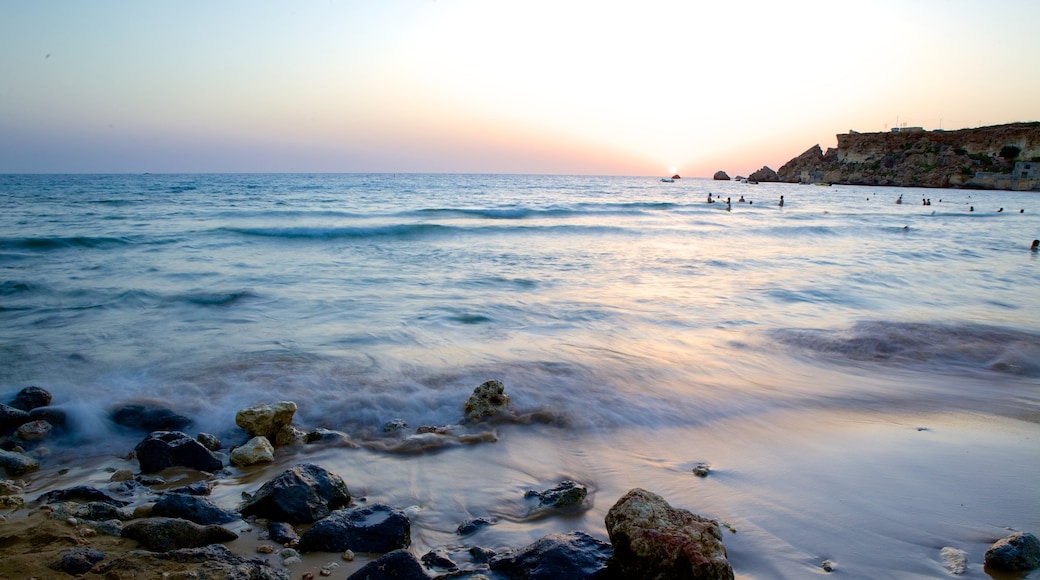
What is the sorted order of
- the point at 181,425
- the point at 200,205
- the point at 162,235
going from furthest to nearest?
the point at 200,205 → the point at 162,235 → the point at 181,425

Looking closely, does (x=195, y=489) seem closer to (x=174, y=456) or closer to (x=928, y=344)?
(x=174, y=456)

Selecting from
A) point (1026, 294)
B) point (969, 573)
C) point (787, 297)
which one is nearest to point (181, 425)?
point (969, 573)

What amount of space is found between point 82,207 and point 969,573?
129 ft

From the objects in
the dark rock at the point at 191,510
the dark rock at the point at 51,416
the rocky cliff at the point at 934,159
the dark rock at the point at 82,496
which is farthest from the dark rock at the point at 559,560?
the rocky cliff at the point at 934,159

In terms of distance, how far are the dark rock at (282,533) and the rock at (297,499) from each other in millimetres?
98

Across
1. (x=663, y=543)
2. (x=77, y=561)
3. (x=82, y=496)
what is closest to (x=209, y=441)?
(x=82, y=496)

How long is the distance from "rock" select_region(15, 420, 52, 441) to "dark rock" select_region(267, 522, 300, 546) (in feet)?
9.71

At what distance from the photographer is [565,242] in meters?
22.6

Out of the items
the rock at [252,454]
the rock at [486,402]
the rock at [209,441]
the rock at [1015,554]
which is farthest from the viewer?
the rock at [486,402]

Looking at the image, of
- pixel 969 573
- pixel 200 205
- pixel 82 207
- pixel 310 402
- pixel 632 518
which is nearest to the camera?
pixel 632 518

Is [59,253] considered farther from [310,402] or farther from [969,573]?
[969,573]

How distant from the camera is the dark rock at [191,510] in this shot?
3455 millimetres

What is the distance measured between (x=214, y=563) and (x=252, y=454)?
1748 millimetres

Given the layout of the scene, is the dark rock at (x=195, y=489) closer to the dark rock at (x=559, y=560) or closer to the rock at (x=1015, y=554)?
the dark rock at (x=559, y=560)
